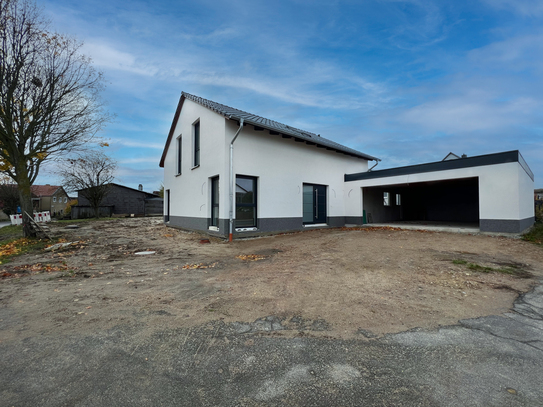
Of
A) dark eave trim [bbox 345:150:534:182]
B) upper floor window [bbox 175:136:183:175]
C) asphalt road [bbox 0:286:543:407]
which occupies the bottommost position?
asphalt road [bbox 0:286:543:407]

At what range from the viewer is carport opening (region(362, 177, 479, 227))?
1544 centimetres

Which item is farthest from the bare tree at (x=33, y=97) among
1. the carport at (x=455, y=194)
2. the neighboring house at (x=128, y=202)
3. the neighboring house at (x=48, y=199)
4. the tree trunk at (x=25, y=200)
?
the neighboring house at (x=48, y=199)

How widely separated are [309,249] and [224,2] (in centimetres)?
830

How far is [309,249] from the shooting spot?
721 cm

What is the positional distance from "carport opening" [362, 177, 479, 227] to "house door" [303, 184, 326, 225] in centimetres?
326

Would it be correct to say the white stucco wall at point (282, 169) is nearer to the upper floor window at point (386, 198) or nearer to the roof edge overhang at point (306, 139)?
the roof edge overhang at point (306, 139)

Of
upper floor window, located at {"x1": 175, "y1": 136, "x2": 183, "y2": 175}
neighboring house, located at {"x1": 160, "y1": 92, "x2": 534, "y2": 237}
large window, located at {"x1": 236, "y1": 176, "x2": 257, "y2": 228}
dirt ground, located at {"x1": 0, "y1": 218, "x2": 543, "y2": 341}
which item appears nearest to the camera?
dirt ground, located at {"x1": 0, "y1": 218, "x2": 543, "y2": 341}

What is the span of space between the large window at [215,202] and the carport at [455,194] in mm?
7313

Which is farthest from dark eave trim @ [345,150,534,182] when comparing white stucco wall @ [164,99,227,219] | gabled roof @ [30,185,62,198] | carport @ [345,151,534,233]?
gabled roof @ [30,185,62,198]

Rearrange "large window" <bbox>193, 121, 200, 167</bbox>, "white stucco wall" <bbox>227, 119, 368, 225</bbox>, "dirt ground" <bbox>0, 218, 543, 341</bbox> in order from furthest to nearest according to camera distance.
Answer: "large window" <bbox>193, 121, 200, 167</bbox> → "white stucco wall" <bbox>227, 119, 368, 225</bbox> → "dirt ground" <bbox>0, 218, 543, 341</bbox>

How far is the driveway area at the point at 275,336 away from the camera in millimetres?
1724

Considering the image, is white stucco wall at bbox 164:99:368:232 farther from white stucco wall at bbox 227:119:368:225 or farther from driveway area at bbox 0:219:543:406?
driveway area at bbox 0:219:543:406

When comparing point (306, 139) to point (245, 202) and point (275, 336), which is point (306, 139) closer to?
point (245, 202)

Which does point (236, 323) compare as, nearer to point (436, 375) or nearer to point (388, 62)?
point (436, 375)
